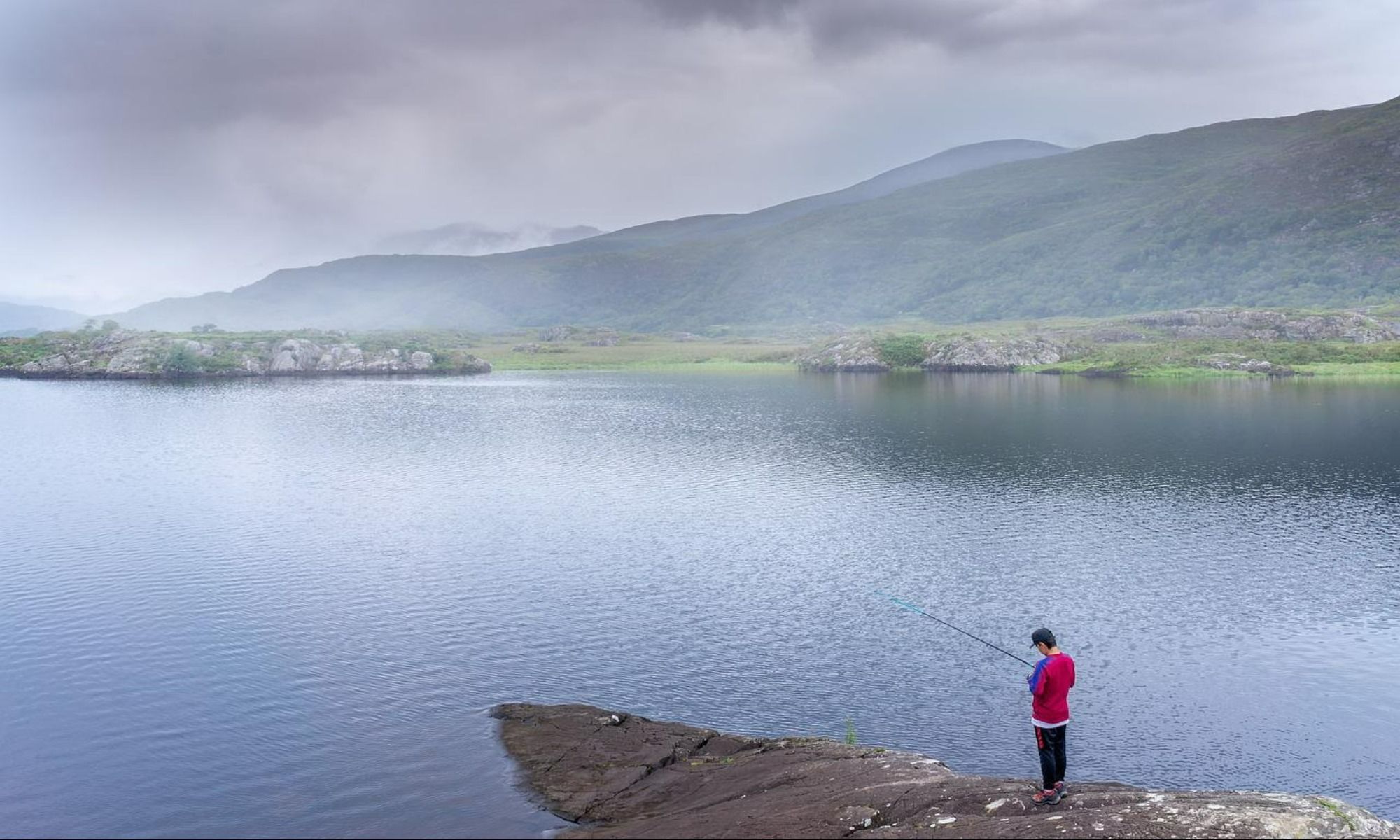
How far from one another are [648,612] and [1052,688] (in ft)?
69.2

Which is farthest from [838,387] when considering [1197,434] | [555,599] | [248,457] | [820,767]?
[820,767]

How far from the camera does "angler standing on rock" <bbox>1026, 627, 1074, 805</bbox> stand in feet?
65.8

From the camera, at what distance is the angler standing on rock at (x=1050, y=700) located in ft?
65.8

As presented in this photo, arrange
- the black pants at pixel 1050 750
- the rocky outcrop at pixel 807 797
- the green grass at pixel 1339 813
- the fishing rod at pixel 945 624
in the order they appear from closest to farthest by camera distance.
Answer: the green grass at pixel 1339 813 < the rocky outcrop at pixel 807 797 < the black pants at pixel 1050 750 < the fishing rod at pixel 945 624

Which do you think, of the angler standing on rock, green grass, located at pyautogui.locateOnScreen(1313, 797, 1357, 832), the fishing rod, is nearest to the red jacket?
the angler standing on rock

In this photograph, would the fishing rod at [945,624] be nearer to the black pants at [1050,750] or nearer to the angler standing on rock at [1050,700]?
the black pants at [1050,750]

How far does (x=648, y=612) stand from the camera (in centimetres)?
3847

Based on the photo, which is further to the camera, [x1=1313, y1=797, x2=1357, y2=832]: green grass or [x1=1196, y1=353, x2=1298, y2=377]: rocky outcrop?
[x1=1196, y1=353, x2=1298, y2=377]: rocky outcrop

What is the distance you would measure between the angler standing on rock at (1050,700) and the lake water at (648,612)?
19.3 feet

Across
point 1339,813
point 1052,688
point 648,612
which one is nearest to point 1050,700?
point 1052,688

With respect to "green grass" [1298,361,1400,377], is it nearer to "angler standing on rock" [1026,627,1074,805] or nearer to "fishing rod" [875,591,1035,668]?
"fishing rod" [875,591,1035,668]

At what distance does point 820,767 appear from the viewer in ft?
74.1

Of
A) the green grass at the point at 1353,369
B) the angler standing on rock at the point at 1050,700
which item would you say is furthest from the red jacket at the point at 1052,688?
the green grass at the point at 1353,369

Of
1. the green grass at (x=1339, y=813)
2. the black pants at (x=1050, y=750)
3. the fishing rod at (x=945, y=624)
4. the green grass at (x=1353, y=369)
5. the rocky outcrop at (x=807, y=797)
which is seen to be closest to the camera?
the green grass at (x=1339, y=813)
